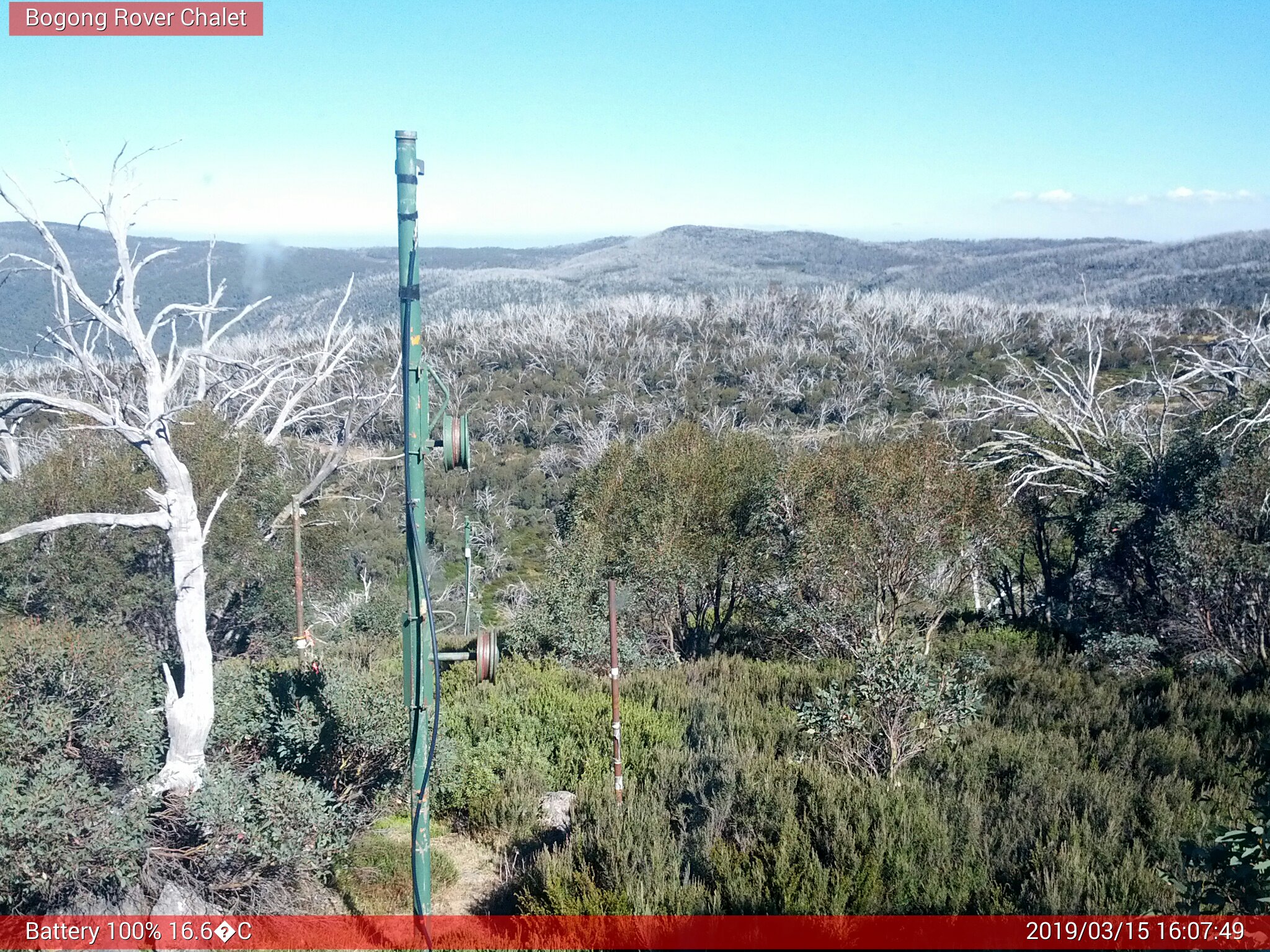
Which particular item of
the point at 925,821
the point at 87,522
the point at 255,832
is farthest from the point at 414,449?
the point at 925,821

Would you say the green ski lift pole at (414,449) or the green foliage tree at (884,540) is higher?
the green ski lift pole at (414,449)

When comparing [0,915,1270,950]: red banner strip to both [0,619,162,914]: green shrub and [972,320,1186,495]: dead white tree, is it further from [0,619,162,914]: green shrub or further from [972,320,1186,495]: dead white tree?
[972,320,1186,495]: dead white tree

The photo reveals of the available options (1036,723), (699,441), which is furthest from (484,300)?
(1036,723)

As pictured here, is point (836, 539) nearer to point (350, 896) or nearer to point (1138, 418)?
point (1138, 418)

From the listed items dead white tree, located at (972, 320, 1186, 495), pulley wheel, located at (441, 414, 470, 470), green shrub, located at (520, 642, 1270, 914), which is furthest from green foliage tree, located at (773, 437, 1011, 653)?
pulley wheel, located at (441, 414, 470, 470)

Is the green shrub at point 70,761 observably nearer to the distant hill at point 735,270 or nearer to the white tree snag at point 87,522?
the white tree snag at point 87,522

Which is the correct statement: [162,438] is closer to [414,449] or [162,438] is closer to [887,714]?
[414,449]

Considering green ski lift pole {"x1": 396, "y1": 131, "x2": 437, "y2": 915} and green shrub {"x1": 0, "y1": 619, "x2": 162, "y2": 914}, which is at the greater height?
green ski lift pole {"x1": 396, "y1": 131, "x2": 437, "y2": 915}

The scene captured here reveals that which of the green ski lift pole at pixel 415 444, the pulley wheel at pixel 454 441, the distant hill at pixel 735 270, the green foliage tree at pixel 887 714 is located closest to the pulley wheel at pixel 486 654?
the green ski lift pole at pixel 415 444
